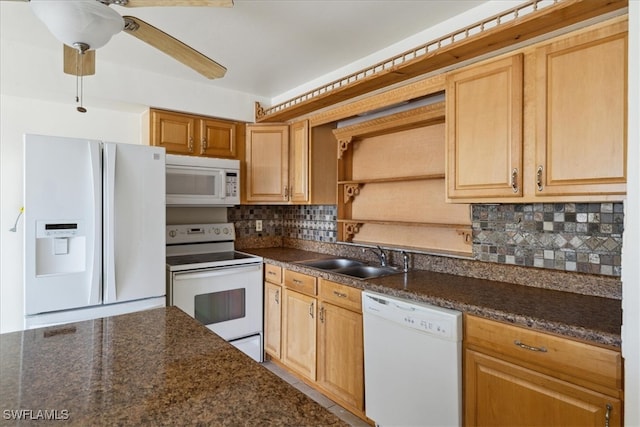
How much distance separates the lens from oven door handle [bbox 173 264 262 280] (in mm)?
2531

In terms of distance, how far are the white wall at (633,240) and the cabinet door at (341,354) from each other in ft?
4.10

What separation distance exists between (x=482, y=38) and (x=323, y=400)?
2.34m

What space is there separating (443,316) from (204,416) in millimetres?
1178

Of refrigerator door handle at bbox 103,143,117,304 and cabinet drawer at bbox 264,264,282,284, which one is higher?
refrigerator door handle at bbox 103,143,117,304

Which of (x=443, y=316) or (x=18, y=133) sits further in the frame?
(x=18, y=133)

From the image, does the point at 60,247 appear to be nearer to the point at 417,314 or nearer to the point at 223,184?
the point at 223,184

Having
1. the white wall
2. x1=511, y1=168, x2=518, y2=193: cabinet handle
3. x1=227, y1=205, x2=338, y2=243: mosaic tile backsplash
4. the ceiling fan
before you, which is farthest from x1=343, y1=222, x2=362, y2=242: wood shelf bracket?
the white wall

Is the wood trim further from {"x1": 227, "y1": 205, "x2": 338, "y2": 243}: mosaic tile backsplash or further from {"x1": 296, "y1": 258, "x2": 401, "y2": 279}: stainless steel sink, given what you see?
{"x1": 296, "y1": 258, "x2": 401, "y2": 279}: stainless steel sink

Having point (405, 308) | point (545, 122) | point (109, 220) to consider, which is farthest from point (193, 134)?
point (545, 122)

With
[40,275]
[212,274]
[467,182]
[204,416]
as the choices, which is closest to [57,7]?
[204,416]

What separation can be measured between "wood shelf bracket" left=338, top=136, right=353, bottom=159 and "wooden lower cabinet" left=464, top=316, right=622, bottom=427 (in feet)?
5.80

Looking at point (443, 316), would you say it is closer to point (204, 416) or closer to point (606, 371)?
point (606, 371)

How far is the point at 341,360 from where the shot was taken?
2.17 meters

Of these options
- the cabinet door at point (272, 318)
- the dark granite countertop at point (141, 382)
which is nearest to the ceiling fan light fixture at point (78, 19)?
the dark granite countertop at point (141, 382)
